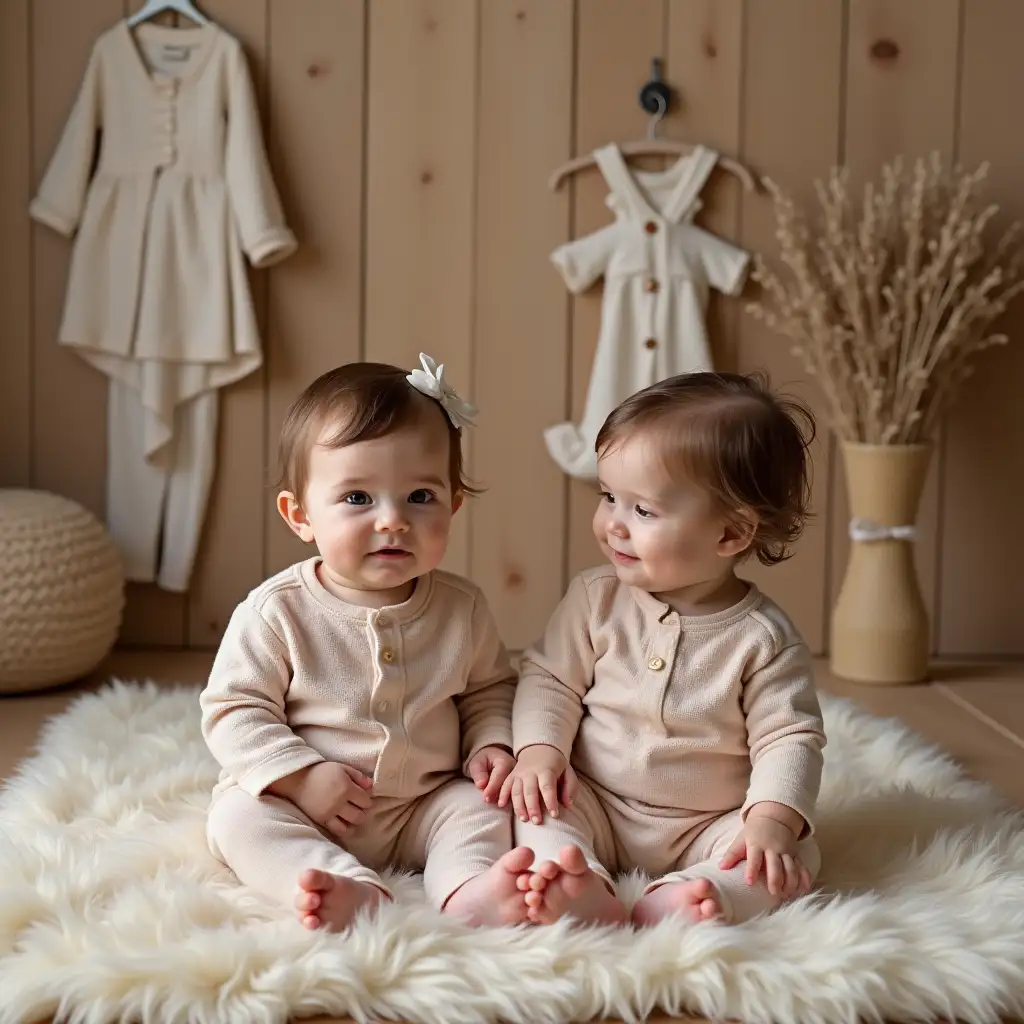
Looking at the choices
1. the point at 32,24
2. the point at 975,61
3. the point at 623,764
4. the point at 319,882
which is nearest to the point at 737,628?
the point at 623,764

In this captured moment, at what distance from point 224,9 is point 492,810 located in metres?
1.61

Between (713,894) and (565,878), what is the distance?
124mm

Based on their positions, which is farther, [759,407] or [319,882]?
[759,407]

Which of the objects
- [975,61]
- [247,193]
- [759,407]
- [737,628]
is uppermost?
[975,61]

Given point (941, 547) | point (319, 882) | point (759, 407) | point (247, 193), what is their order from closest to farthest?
1. point (319, 882)
2. point (759, 407)
3. point (247, 193)
4. point (941, 547)

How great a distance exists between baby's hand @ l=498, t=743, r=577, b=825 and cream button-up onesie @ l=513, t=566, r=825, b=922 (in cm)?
1

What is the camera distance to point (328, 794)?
128 cm

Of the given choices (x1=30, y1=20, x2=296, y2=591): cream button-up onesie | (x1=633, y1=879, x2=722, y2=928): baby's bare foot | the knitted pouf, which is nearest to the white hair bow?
(x1=633, y1=879, x2=722, y2=928): baby's bare foot

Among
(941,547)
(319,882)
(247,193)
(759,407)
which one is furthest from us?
(941,547)

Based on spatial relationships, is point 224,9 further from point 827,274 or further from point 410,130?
point 827,274

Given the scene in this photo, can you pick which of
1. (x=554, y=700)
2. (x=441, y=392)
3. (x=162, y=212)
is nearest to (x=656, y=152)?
(x=162, y=212)

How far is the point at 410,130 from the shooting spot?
240cm

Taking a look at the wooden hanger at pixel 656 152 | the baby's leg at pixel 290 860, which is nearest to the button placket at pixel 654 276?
the wooden hanger at pixel 656 152

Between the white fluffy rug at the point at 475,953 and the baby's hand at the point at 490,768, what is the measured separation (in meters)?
0.11
